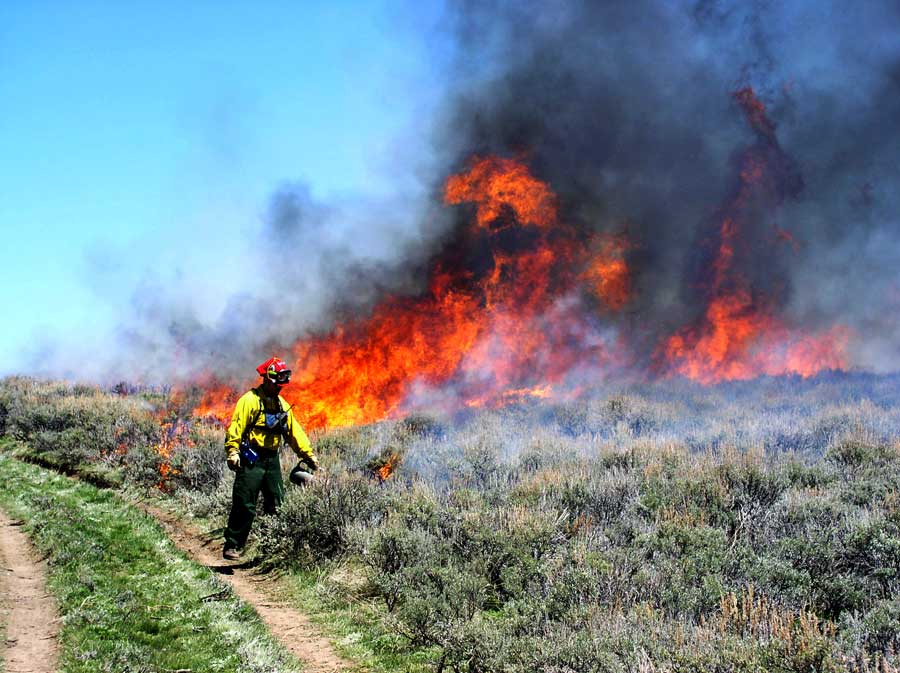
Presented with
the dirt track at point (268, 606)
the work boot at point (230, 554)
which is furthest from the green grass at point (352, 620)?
the work boot at point (230, 554)

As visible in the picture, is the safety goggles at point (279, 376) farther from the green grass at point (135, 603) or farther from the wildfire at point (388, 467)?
the wildfire at point (388, 467)

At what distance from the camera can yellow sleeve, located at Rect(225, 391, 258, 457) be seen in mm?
7910

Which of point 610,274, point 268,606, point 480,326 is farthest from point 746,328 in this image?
point 268,606

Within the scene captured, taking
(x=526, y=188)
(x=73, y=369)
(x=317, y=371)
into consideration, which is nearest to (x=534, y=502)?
(x=317, y=371)

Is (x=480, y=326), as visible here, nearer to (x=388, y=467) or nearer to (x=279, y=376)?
(x=388, y=467)

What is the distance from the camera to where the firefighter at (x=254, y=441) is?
8102 millimetres

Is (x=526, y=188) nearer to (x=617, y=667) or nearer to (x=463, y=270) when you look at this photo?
(x=463, y=270)

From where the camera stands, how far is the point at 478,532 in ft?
23.3

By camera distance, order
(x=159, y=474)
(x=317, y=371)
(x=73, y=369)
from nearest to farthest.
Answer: (x=159, y=474) → (x=317, y=371) → (x=73, y=369)

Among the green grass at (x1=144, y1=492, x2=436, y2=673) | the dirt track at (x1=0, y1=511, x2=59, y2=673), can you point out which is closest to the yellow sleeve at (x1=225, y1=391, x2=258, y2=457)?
the green grass at (x1=144, y1=492, x2=436, y2=673)

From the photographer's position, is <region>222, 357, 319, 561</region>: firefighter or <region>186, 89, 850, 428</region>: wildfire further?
<region>186, 89, 850, 428</region>: wildfire

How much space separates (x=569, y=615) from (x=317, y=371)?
14.6 meters

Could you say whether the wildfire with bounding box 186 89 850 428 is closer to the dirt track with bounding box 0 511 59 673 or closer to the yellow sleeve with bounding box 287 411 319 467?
the yellow sleeve with bounding box 287 411 319 467

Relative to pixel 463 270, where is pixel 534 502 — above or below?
below
